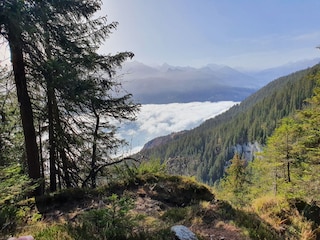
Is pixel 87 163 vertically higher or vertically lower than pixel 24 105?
lower

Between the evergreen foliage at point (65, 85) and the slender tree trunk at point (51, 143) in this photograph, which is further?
the slender tree trunk at point (51, 143)

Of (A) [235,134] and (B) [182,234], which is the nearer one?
(B) [182,234]

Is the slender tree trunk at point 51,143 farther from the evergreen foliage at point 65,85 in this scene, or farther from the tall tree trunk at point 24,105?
the tall tree trunk at point 24,105

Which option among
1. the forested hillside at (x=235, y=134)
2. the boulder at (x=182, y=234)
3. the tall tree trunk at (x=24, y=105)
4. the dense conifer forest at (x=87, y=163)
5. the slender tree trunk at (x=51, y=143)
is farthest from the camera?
the forested hillside at (x=235, y=134)

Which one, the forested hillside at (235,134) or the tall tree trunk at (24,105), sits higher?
the tall tree trunk at (24,105)

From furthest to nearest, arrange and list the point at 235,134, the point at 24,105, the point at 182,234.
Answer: the point at 235,134 < the point at 24,105 < the point at 182,234

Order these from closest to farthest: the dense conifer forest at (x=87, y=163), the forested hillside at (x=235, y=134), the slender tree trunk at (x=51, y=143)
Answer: the dense conifer forest at (x=87, y=163) < the slender tree trunk at (x=51, y=143) < the forested hillside at (x=235, y=134)

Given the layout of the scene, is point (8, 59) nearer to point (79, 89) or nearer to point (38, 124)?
point (79, 89)

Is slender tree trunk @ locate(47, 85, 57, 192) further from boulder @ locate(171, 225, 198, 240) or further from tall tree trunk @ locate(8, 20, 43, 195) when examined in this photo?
boulder @ locate(171, 225, 198, 240)

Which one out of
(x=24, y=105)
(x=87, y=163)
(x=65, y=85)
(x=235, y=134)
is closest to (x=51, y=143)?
(x=87, y=163)

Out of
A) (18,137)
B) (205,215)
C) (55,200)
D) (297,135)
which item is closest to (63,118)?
(18,137)

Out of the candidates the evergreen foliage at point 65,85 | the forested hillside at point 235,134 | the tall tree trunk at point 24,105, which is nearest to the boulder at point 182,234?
the evergreen foliage at point 65,85

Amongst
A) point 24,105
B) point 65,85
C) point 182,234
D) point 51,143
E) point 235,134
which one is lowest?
point 235,134

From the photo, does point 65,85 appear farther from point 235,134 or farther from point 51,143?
point 235,134
